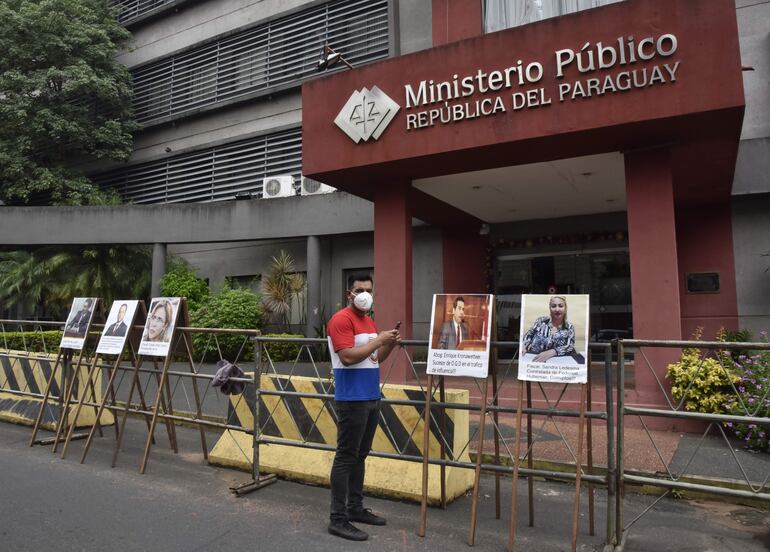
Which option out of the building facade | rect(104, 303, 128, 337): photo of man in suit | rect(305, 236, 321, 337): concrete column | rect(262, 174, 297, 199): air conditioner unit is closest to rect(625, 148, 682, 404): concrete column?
the building facade

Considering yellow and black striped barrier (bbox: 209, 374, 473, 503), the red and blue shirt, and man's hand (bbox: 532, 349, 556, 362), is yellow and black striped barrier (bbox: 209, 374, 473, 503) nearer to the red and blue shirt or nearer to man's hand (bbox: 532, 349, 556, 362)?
the red and blue shirt

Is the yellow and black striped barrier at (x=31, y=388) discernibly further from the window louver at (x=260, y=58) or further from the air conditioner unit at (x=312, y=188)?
the window louver at (x=260, y=58)

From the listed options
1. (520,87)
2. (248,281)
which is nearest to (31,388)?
(520,87)

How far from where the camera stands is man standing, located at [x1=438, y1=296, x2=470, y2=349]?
454 centimetres

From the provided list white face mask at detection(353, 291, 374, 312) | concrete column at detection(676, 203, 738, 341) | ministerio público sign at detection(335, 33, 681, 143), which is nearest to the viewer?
white face mask at detection(353, 291, 374, 312)

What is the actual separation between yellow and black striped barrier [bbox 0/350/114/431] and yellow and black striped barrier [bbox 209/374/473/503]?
10.7ft

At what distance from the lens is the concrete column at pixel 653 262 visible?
24.4ft

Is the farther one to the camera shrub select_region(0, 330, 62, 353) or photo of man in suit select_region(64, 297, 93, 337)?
shrub select_region(0, 330, 62, 353)

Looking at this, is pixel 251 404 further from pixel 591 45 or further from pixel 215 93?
pixel 215 93

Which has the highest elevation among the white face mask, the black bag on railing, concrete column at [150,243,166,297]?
concrete column at [150,243,166,297]

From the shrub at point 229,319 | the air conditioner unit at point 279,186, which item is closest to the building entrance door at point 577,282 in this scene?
the shrub at point 229,319

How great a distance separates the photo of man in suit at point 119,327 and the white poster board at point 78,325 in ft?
1.55

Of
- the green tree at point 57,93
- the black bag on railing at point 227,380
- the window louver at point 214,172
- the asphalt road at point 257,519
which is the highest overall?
the green tree at point 57,93

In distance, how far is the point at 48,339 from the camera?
16031 millimetres
